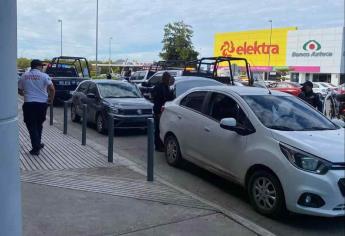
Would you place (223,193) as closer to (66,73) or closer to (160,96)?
(160,96)

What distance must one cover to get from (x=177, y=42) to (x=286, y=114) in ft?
147

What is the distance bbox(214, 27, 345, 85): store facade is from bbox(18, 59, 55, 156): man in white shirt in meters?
48.0

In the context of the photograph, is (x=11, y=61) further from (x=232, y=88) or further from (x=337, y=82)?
(x=337, y=82)

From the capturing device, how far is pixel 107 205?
210 inches

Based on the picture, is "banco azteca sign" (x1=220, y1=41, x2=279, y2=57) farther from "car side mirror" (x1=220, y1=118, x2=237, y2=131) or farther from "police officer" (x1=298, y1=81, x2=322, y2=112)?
"car side mirror" (x1=220, y1=118, x2=237, y2=131)

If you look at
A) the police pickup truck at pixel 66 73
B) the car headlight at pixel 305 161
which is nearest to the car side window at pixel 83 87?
the police pickup truck at pixel 66 73

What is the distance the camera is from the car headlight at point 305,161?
4684 millimetres

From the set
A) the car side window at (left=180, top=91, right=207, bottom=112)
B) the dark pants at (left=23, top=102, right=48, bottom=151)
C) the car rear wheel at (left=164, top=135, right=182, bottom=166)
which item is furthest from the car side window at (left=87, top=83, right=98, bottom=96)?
the car side window at (left=180, top=91, right=207, bottom=112)

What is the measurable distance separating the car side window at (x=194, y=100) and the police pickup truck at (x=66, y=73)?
13047mm

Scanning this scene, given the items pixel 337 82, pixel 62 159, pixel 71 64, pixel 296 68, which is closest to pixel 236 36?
pixel 296 68

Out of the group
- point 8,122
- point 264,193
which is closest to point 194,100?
point 264,193

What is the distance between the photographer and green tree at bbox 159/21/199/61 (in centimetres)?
4975

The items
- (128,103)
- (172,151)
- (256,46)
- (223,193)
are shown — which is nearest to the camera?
(223,193)

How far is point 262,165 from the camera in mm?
5512
